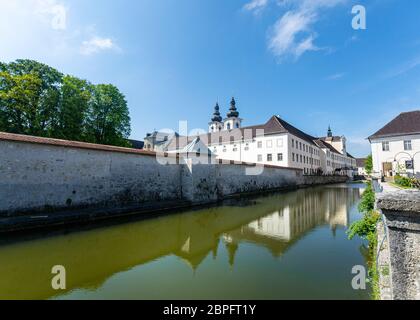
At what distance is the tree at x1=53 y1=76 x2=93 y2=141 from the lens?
1858cm

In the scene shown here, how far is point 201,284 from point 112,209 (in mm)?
7556

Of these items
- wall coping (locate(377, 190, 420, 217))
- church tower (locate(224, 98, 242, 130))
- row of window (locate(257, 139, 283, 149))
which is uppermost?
church tower (locate(224, 98, 242, 130))

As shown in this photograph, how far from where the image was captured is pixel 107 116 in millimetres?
22734

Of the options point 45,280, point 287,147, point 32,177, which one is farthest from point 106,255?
point 287,147

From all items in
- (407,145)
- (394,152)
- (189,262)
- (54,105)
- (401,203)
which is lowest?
(189,262)

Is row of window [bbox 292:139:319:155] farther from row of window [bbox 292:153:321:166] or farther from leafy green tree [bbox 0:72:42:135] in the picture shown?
leafy green tree [bbox 0:72:42:135]

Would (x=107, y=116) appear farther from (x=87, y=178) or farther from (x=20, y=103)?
(x=87, y=178)

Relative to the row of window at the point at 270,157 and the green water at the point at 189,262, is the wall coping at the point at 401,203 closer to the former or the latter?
the green water at the point at 189,262

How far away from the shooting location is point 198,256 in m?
5.51

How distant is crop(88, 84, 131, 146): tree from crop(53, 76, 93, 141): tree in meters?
0.92

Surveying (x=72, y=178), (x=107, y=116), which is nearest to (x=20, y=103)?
(x=107, y=116)

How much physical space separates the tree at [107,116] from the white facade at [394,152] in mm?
27056

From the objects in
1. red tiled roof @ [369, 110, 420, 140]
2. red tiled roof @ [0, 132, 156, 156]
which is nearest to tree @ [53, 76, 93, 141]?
red tiled roof @ [0, 132, 156, 156]

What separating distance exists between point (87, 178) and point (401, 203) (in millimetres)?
10829
